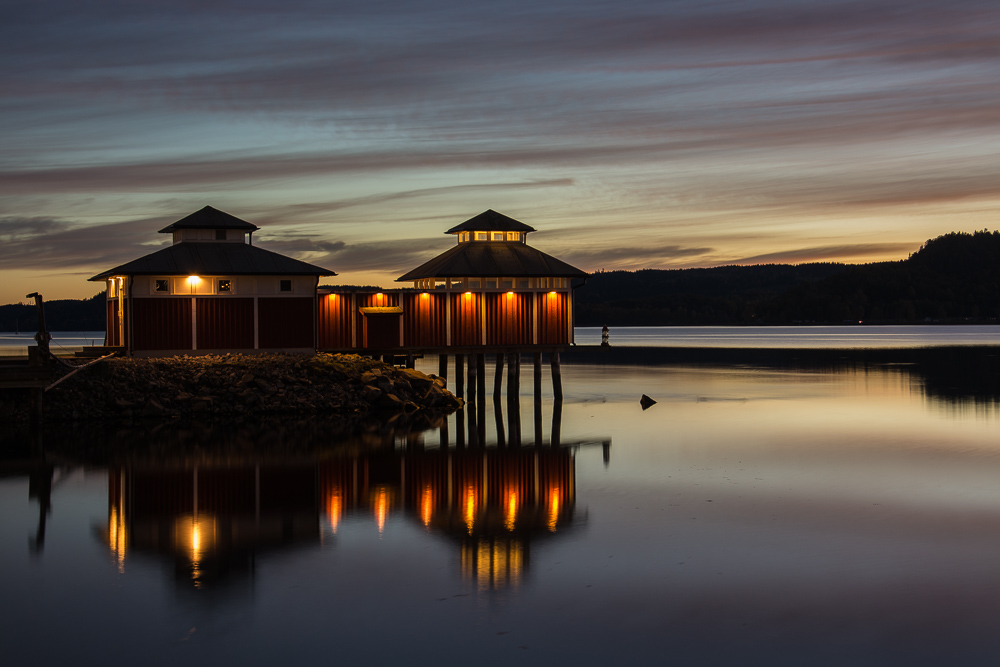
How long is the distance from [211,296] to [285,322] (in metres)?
2.68

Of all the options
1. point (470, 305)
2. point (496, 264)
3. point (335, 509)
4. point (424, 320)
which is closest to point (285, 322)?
point (424, 320)

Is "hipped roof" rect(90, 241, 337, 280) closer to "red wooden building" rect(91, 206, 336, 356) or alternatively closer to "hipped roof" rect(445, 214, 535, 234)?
"red wooden building" rect(91, 206, 336, 356)

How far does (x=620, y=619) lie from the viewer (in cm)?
1152

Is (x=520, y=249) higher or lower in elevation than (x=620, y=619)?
higher

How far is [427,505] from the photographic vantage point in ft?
61.1

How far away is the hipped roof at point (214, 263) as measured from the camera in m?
32.0

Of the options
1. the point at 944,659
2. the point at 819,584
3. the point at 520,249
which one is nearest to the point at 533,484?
the point at 819,584

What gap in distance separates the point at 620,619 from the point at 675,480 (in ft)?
34.6

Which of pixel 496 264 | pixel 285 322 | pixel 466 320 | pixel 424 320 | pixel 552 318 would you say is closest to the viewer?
pixel 285 322

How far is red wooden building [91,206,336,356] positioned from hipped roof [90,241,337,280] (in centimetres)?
3

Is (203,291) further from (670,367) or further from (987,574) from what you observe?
(670,367)

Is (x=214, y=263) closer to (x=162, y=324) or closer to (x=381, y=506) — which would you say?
(x=162, y=324)

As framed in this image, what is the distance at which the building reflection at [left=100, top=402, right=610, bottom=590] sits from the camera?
14.6m

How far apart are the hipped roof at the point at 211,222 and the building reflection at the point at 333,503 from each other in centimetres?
1246
